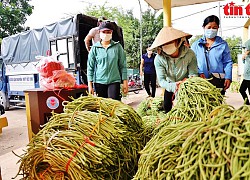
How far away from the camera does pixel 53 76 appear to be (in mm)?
2727

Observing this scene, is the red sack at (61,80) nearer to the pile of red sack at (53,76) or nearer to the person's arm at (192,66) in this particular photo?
the pile of red sack at (53,76)

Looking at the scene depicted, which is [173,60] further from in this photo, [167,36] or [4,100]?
[4,100]

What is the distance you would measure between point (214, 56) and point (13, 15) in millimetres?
13824

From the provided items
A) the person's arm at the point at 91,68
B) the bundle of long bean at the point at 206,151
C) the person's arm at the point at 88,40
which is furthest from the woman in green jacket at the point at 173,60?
the person's arm at the point at 88,40

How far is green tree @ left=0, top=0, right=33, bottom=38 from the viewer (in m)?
13.5

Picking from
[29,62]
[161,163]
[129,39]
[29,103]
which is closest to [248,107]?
[161,163]

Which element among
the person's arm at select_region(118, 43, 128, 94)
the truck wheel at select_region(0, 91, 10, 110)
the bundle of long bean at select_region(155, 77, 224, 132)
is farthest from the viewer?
the truck wheel at select_region(0, 91, 10, 110)

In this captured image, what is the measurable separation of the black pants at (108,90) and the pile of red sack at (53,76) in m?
0.58

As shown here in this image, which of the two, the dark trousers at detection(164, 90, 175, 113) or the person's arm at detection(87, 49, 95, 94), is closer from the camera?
the dark trousers at detection(164, 90, 175, 113)

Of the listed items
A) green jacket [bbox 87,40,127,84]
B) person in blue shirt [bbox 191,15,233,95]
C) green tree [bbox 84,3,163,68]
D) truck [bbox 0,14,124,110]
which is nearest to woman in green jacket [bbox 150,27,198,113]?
person in blue shirt [bbox 191,15,233,95]

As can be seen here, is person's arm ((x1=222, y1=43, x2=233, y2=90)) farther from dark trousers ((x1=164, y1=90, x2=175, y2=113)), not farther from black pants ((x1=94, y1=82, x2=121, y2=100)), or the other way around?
black pants ((x1=94, y1=82, x2=121, y2=100))

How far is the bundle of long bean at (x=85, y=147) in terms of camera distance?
4.41 feet

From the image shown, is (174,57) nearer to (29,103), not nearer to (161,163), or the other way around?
(29,103)

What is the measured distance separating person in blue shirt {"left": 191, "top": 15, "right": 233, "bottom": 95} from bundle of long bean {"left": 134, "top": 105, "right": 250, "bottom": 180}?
235 centimetres
